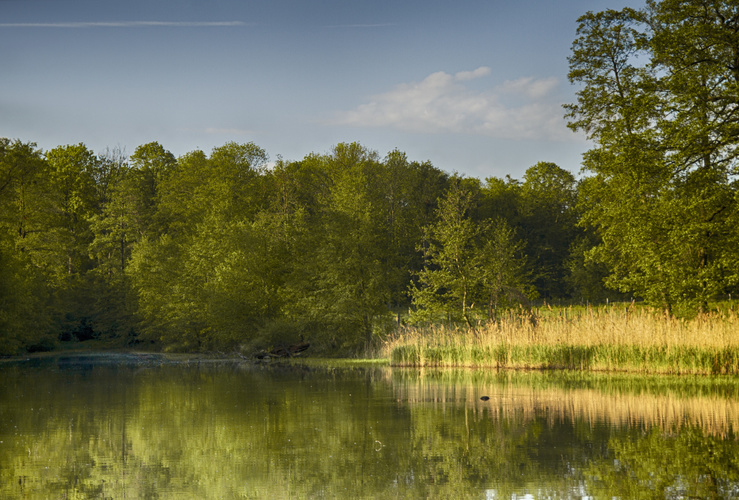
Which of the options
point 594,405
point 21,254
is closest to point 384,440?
point 594,405

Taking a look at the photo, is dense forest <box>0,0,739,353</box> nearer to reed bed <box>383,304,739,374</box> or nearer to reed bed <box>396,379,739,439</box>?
reed bed <box>383,304,739,374</box>

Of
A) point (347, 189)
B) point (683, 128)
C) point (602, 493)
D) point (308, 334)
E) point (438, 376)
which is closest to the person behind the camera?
point (602, 493)

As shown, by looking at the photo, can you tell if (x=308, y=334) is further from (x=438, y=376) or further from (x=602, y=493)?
(x=602, y=493)

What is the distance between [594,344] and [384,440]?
13150 mm

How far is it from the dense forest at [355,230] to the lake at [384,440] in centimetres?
1225

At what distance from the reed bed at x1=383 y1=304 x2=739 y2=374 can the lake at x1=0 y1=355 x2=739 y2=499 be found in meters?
1.24

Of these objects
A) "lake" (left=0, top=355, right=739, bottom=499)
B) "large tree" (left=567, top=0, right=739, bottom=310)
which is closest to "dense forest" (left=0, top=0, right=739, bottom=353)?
"large tree" (left=567, top=0, right=739, bottom=310)

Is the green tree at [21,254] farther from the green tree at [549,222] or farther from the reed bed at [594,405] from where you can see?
the green tree at [549,222]

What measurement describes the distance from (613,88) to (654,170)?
33.7ft

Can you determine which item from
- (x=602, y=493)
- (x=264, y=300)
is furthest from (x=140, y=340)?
(x=602, y=493)

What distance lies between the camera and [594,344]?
22.8 metres

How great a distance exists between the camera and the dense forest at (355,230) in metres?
29.4

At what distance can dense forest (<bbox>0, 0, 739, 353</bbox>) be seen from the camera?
96.6 ft

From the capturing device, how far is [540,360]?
23.7 metres
